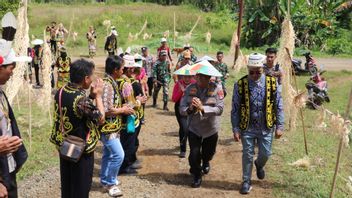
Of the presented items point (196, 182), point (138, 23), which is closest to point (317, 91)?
point (196, 182)

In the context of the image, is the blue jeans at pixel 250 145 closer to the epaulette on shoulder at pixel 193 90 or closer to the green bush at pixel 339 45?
the epaulette on shoulder at pixel 193 90

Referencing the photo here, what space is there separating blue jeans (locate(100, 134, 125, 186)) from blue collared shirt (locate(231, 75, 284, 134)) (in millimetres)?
1511

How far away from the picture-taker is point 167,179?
6.28 m

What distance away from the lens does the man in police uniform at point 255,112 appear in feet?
18.2

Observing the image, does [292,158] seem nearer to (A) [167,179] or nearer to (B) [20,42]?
(A) [167,179]

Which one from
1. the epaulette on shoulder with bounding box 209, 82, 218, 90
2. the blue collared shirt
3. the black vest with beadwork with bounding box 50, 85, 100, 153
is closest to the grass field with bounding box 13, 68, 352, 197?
the blue collared shirt

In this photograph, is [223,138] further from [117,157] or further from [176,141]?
[117,157]

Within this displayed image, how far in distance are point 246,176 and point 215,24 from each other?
26438mm

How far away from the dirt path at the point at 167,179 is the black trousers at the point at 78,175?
3.80ft

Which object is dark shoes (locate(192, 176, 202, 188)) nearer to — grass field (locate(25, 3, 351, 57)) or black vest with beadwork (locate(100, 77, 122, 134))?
black vest with beadwork (locate(100, 77, 122, 134))

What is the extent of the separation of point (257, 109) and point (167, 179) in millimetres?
1672

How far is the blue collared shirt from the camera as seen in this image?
5555 mm

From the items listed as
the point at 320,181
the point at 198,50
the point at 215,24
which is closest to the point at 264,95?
the point at 320,181

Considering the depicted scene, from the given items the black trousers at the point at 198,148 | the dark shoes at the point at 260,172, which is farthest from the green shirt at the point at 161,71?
the dark shoes at the point at 260,172
